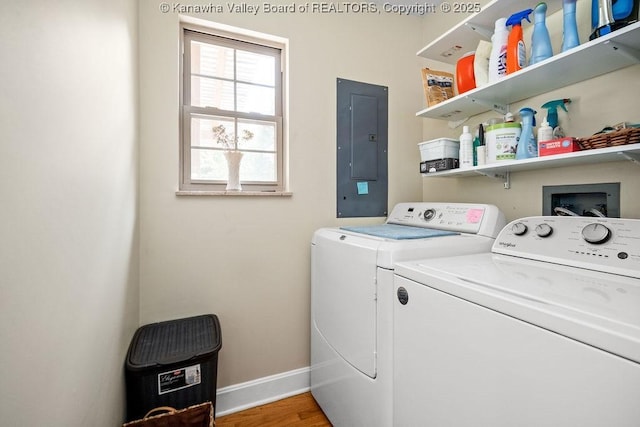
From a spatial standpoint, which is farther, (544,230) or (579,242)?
(544,230)

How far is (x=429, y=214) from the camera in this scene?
1.68m

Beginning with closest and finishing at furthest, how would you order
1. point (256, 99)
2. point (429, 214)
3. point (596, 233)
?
point (596, 233)
point (429, 214)
point (256, 99)

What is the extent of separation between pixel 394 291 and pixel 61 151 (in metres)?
1.01

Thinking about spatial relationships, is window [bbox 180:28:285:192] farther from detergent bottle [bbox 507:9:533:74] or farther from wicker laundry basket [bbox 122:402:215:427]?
detergent bottle [bbox 507:9:533:74]

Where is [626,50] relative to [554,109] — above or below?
above

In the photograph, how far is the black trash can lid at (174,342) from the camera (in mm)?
1182

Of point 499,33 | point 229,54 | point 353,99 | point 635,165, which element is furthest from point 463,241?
point 229,54

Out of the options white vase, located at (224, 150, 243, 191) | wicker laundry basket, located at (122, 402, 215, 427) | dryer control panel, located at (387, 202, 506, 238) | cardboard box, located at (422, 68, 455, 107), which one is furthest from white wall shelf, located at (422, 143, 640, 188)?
wicker laundry basket, located at (122, 402, 215, 427)

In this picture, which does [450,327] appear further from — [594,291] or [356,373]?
[356,373]

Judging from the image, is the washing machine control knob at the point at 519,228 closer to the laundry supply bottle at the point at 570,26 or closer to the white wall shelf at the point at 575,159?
the white wall shelf at the point at 575,159

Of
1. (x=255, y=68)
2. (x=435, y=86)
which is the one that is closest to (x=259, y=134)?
(x=255, y=68)

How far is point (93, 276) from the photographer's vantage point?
800 mm

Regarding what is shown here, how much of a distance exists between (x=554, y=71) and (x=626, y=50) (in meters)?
0.22

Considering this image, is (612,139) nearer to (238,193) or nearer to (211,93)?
(238,193)
